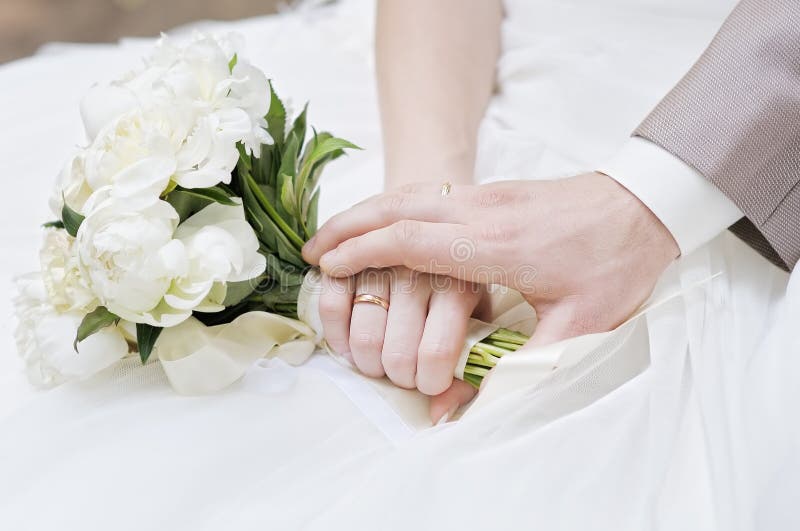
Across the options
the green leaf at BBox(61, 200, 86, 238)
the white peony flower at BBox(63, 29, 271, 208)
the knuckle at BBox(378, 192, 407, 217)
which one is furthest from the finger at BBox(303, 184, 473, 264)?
the green leaf at BBox(61, 200, 86, 238)

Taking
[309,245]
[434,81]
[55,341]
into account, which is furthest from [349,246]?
[434,81]

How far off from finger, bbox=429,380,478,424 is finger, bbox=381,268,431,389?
0.09ft

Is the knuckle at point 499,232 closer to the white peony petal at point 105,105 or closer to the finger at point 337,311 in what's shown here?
the finger at point 337,311

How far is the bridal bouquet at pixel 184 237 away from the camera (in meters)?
0.65

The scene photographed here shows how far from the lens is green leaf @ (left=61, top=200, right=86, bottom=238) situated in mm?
672

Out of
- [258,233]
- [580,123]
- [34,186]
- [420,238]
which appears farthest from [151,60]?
[580,123]

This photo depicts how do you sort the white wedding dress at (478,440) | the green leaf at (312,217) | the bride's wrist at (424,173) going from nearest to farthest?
the white wedding dress at (478,440) < the green leaf at (312,217) < the bride's wrist at (424,173)

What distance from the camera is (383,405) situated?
2.43 ft

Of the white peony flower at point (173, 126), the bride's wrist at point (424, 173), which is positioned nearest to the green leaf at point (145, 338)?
the white peony flower at point (173, 126)

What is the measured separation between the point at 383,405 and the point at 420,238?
0.15 meters

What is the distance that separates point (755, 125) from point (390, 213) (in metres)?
0.34

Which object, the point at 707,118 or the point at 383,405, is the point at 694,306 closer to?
the point at 707,118

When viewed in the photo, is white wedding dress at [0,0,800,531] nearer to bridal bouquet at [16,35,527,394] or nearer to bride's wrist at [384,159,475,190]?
bridal bouquet at [16,35,527,394]

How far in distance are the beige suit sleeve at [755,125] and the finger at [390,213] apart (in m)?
0.19
